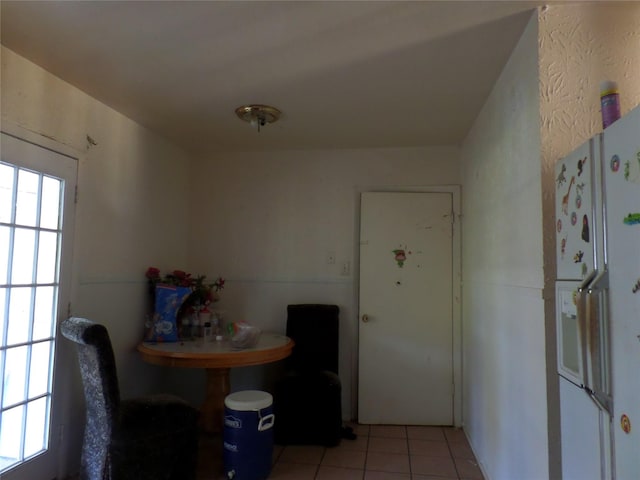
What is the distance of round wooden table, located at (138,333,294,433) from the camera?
251 centimetres

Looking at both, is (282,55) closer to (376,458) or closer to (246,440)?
(246,440)

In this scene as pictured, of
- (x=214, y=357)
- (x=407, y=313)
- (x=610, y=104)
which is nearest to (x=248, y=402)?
(x=214, y=357)

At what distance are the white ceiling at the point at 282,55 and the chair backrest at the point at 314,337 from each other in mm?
1437

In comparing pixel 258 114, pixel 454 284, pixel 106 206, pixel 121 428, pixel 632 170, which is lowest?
pixel 121 428

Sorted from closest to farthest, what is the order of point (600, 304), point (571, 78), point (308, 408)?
point (600, 304), point (571, 78), point (308, 408)

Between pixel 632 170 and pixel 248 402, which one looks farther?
pixel 248 402

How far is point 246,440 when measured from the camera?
92.4 inches

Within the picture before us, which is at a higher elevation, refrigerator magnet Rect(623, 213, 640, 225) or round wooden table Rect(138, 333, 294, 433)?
refrigerator magnet Rect(623, 213, 640, 225)

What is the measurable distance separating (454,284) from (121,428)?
247cm

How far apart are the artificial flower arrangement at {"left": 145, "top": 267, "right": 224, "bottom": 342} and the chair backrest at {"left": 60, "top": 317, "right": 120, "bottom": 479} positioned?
0.82 metres

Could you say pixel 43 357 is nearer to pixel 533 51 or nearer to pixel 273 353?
pixel 273 353

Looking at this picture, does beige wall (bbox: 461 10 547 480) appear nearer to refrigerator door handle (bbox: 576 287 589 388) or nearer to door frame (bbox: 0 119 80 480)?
refrigerator door handle (bbox: 576 287 589 388)

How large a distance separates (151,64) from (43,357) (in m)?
1.64

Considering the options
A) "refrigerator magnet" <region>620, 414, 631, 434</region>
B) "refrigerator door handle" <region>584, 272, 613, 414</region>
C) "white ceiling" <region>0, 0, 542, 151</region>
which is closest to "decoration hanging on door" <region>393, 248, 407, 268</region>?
"white ceiling" <region>0, 0, 542, 151</region>
